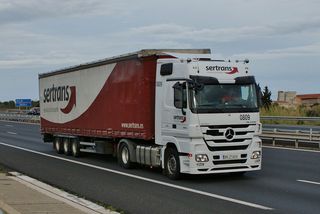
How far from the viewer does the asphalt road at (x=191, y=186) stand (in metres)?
10.4

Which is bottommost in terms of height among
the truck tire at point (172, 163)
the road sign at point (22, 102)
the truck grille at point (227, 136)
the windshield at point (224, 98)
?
the truck tire at point (172, 163)

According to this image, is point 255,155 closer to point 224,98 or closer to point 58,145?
point 224,98

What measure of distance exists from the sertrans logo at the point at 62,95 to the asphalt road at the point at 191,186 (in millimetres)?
2794

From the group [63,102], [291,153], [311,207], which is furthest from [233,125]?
[63,102]

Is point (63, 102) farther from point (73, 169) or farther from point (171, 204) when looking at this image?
point (171, 204)

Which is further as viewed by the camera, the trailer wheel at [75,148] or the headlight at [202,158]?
the trailer wheel at [75,148]

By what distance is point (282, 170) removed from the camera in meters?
15.9

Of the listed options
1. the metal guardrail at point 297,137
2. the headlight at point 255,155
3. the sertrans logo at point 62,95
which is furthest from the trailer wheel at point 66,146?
the headlight at point 255,155

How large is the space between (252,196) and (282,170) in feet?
15.7

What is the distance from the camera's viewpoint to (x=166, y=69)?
14.5 m

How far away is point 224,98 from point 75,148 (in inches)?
377

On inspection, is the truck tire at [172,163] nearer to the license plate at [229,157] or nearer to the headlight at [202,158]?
the headlight at [202,158]

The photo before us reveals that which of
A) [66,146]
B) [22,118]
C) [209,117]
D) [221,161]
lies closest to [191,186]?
[221,161]

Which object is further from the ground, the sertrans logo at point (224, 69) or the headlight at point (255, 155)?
the sertrans logo at point (224, 69)
